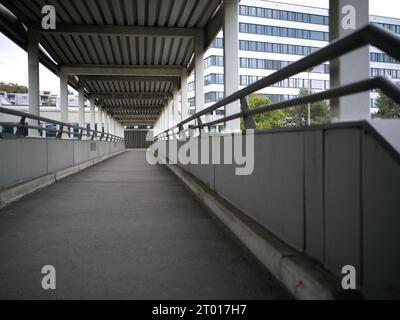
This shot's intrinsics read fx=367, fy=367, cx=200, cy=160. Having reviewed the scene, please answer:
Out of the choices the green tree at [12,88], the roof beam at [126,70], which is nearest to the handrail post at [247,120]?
the roof beam at [126,70]

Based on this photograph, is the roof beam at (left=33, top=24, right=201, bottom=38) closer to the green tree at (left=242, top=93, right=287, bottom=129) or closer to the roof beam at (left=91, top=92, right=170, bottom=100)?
the green tree at (left=242, top=93, right=287, bottom=129)

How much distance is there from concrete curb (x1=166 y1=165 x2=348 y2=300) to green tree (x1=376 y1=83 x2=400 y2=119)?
944mm

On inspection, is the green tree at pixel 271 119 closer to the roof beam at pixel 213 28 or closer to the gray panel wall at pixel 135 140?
the roof beam at pixel 213 28

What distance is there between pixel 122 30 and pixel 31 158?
6.77 meters

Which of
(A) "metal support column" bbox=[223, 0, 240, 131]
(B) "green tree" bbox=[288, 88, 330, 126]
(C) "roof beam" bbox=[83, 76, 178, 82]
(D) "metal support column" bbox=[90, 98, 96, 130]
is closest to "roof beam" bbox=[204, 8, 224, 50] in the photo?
(A) "metal support column" bbox=[223, 0, 240, 131]

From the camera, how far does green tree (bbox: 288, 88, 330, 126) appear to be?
2.48 m

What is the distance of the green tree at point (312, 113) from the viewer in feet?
8.14

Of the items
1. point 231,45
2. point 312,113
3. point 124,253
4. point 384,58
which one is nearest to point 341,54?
point 384,58

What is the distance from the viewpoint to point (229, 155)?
15.0 ft

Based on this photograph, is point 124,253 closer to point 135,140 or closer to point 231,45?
point 231,45

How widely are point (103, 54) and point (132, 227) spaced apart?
13.3 m

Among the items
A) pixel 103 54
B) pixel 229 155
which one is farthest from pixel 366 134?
pixel 103 54

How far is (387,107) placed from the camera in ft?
6.08
